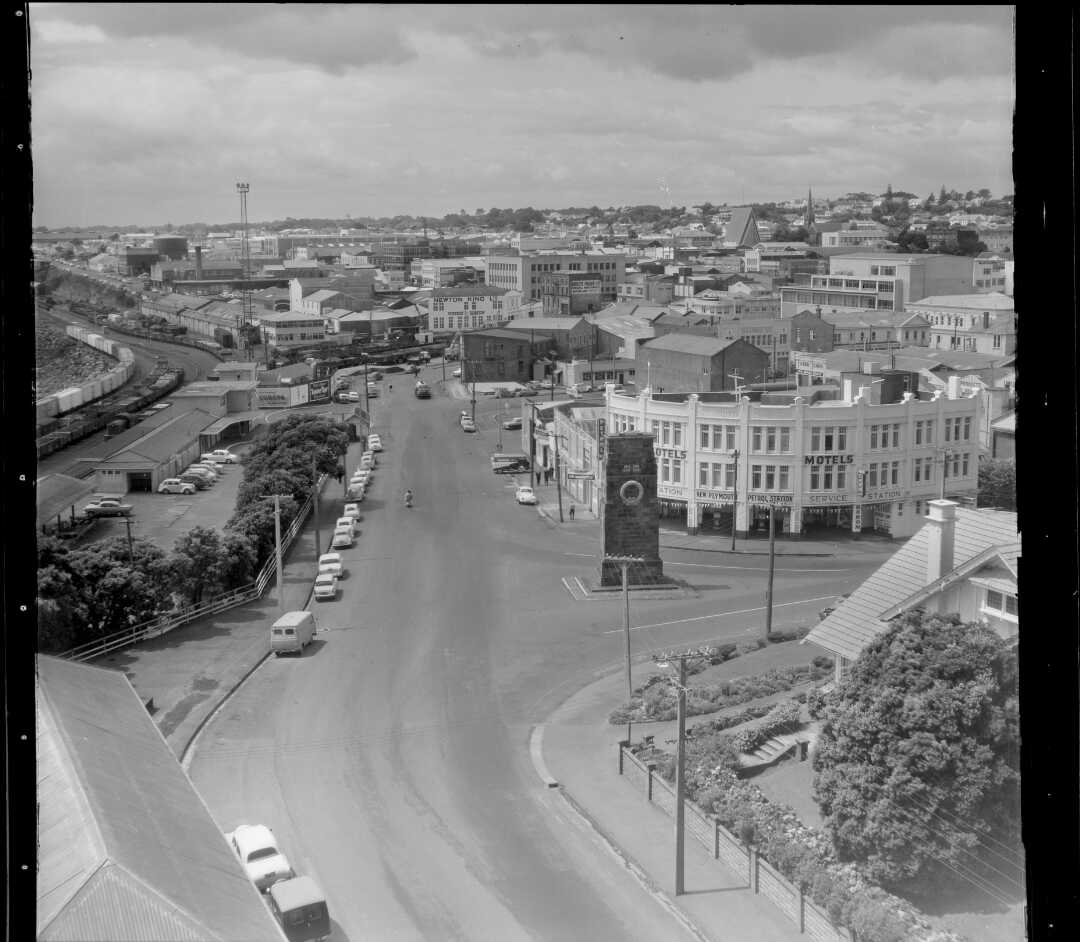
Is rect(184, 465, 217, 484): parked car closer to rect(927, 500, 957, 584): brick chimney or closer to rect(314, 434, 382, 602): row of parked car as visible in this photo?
rect(314, 434, 382, 602): row of parked car

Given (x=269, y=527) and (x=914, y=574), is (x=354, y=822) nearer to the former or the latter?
(x=914, y=574)

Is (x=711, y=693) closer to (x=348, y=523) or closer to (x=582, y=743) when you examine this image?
(x=582, y=743)

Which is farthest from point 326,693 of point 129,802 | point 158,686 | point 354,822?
point 129,802

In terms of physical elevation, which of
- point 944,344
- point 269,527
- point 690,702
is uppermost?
point 944,344

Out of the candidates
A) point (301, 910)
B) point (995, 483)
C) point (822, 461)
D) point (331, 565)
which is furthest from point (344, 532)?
point (301, 910)

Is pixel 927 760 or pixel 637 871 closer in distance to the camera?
pixel 927 760

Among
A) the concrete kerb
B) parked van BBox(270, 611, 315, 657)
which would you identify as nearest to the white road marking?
parked van BBox(270, 611, 315, 657)

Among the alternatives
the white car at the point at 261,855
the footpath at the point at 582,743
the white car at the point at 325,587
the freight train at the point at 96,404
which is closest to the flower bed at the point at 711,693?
the footpath at the point at 582,743
